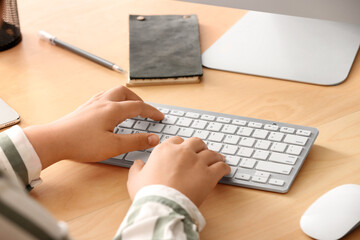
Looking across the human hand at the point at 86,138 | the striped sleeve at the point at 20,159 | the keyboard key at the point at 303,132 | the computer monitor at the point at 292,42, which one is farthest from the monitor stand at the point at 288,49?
the striped sleeve at the point at 20,159

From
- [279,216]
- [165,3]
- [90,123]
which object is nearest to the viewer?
[279,216]

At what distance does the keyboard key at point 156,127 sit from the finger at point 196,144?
0.28ft

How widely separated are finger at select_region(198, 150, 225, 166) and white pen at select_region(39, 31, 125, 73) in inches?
13.2

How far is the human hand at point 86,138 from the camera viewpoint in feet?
2.74

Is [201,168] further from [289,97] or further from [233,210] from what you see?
[289,97]

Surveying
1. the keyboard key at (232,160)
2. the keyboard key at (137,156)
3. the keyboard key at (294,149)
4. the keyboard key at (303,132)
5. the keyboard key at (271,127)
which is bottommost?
the keyboard key at (137,156)

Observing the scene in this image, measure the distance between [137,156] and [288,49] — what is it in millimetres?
408

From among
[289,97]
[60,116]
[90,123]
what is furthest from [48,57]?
[289,97]

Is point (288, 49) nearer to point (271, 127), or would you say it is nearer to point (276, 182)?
point (271, 127)

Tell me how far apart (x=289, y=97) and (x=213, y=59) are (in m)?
0.18

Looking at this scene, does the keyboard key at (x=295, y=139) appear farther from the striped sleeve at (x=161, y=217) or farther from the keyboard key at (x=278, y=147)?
the striped sleeve at (x=161, y=217)

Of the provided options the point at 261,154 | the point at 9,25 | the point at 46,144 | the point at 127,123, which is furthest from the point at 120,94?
the point at 9,25

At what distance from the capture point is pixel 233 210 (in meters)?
0.76

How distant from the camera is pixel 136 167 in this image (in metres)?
0.80
